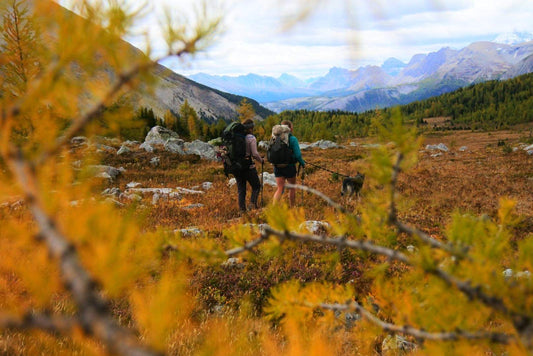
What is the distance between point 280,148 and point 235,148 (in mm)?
1109

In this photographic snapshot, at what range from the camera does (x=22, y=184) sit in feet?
2.10

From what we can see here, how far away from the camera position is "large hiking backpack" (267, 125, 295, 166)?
279 inches

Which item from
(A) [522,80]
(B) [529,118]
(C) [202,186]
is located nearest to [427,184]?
(C) [202,186]

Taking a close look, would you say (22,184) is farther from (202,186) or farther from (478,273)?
(202,186)

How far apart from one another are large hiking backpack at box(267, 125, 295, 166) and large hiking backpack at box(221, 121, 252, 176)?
27.1 inches

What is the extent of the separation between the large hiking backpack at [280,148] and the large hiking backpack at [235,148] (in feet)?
2.26

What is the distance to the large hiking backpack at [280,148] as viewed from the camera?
7.07m

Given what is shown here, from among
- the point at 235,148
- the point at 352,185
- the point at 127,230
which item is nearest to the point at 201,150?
the point at 352,185

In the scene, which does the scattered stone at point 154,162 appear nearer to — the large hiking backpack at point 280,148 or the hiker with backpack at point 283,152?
the hiker with backpack at point 283,152

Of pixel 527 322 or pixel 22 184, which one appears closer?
pixel 22 184

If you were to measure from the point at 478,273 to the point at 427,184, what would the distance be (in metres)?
15.0

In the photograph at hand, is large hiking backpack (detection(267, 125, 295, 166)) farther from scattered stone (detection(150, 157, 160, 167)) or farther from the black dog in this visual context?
scattered stone (detection(150, 157, 160, 167))

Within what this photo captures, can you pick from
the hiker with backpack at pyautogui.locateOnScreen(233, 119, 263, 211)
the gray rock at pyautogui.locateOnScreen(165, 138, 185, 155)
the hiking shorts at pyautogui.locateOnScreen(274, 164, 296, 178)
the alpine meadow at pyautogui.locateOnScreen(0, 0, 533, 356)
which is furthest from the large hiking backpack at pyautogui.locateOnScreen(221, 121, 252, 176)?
the gray rock at pyautogui.locateOnScreen(165, 138, 185, 155)

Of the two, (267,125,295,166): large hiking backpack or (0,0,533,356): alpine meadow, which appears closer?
(0,0,533,356): alpine meadow
